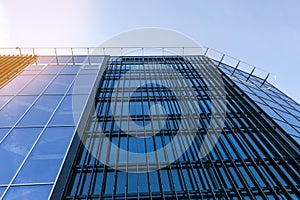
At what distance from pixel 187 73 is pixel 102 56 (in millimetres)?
6933

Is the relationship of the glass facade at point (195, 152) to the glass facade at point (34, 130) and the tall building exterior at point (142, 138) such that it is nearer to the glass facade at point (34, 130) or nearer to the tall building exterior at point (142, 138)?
the tall building exterior at point (142, 138)

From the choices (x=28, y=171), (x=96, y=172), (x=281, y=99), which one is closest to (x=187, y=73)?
(x=281, y=99)

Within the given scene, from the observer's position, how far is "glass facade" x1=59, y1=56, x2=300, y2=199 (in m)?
9.20

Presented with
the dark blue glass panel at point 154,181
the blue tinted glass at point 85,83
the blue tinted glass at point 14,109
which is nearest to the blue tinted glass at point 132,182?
the dark blue glass panel at point 154,181

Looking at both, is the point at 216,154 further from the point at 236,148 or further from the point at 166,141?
the point at 166,141

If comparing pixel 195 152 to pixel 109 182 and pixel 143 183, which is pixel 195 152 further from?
pixel 109 182

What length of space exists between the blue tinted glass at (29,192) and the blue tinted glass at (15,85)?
8.03 metres

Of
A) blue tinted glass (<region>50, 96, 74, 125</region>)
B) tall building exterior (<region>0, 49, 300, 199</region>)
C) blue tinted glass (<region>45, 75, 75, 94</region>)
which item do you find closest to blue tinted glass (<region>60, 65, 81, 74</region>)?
tall building exterior (<region>0, 49, 300, 199</region>)

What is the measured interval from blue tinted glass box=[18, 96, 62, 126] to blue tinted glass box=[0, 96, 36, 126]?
378 mm

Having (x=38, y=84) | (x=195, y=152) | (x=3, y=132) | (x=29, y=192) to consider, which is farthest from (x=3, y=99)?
(x=195, y=152)

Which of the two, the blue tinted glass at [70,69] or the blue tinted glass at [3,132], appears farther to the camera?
the blue tinted glass at [70,69]

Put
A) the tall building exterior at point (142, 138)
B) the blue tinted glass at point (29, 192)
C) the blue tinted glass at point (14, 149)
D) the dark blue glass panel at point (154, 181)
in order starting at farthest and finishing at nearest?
the blue tinted glass at point (14, 149) → the dark blue glass panel at point (154, 181) → the tall building exterior at point (142, 138) → the blue tinted glass at point (29, 192)

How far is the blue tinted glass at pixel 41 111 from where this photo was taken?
41.3ft

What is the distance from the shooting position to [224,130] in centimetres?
1224
